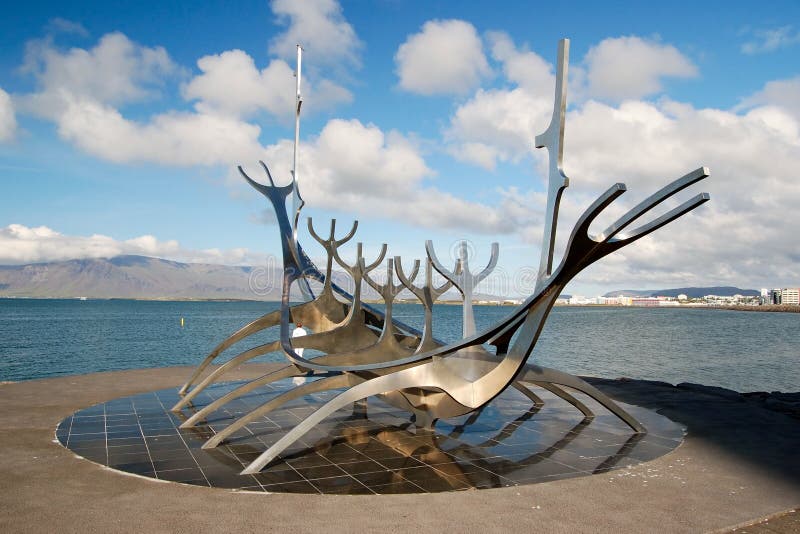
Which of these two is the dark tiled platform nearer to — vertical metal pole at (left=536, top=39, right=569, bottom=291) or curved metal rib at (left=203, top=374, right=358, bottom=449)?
curved metal rib at (left=203, top=374, right=358, bottom=449)

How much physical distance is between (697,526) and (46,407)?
11.4 meters

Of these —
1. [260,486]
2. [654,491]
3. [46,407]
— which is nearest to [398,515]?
[260,486]

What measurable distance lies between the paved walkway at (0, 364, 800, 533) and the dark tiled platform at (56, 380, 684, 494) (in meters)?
0.43

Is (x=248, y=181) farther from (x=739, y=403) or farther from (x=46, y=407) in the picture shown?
(x=739, y=403)

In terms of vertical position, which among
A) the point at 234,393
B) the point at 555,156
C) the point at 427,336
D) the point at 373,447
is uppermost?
the point at 555,156

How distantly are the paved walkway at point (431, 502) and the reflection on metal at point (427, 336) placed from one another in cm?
147

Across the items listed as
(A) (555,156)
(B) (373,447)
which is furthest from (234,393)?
(A) (555,156)

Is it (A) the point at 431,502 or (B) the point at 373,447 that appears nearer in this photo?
(A) the point at 431,502

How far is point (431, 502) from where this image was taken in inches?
267

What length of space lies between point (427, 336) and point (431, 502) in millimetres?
3601

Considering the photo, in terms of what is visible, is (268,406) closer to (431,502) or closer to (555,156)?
(431,502)

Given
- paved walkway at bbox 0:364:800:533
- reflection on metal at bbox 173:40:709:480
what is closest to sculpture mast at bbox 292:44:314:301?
reflection on metal at bbox 173:40:709:480

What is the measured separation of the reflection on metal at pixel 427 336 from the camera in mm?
7281

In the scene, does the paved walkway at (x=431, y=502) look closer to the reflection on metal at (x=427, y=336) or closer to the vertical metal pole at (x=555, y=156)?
the reflection on metal at (x=427, y=336)
